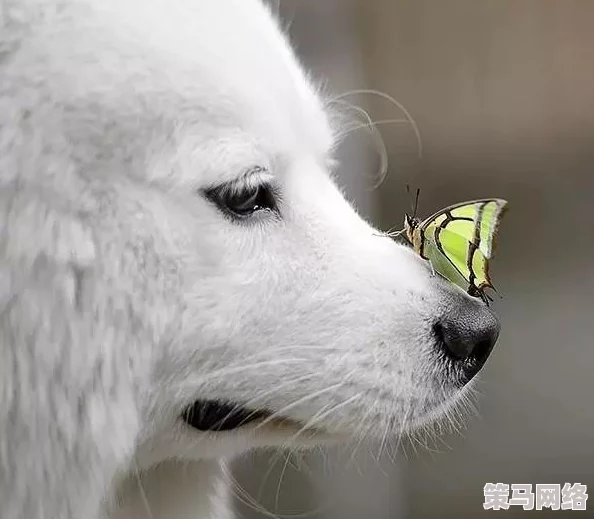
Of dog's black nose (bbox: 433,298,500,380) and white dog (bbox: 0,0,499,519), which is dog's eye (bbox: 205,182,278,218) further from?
dog's black nose (bbox: 433,298,500,380)

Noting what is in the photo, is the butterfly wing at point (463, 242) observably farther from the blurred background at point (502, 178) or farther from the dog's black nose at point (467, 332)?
the blurred background at point (502, 178)

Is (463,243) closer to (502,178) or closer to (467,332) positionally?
(467,332)

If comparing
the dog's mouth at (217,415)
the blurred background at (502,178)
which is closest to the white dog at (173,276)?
the dog's mouth at (217,415)

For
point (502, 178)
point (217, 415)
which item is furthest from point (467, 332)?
point (502, 178)

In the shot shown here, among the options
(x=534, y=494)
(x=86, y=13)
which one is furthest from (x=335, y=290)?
(x=534, y=494)

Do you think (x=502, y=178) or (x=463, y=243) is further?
(x=502, y=178)

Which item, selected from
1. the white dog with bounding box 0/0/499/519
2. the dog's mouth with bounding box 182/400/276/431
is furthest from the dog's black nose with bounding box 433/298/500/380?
the dog's mouth with bounding box 182/400/276/431
